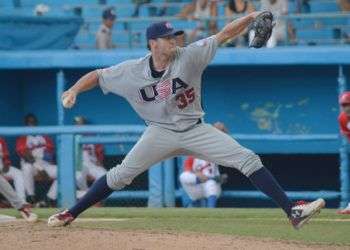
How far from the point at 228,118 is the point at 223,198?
110 cm

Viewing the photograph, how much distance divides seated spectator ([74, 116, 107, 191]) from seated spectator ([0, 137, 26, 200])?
0.74 m

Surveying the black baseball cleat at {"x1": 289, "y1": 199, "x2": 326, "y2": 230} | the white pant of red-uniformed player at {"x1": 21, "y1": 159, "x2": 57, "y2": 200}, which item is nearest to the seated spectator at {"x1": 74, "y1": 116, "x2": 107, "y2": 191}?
the white pant of red-uniformed player at {"x1": 21, "y1": 159, "x2": 57, "y2": 200}

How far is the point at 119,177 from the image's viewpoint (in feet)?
27.8

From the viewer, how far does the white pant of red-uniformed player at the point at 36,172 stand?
530 inches

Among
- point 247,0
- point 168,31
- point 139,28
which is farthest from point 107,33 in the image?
point 168,31

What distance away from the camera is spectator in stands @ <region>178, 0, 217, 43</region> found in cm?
1409

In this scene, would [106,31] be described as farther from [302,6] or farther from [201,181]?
[201,181]

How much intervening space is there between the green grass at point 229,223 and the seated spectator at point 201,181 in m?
0.88

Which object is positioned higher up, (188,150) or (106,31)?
(106,31)

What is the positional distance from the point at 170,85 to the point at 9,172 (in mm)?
5781

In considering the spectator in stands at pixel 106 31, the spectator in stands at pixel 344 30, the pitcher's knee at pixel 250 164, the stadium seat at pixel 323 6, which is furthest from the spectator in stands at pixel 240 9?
the pitcher's knee at pixel 250 164

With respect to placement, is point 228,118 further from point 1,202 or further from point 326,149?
point 1,202

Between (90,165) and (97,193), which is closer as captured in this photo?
(97,193)

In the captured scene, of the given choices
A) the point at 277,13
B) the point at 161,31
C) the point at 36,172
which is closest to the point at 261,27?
the point at 161,31
